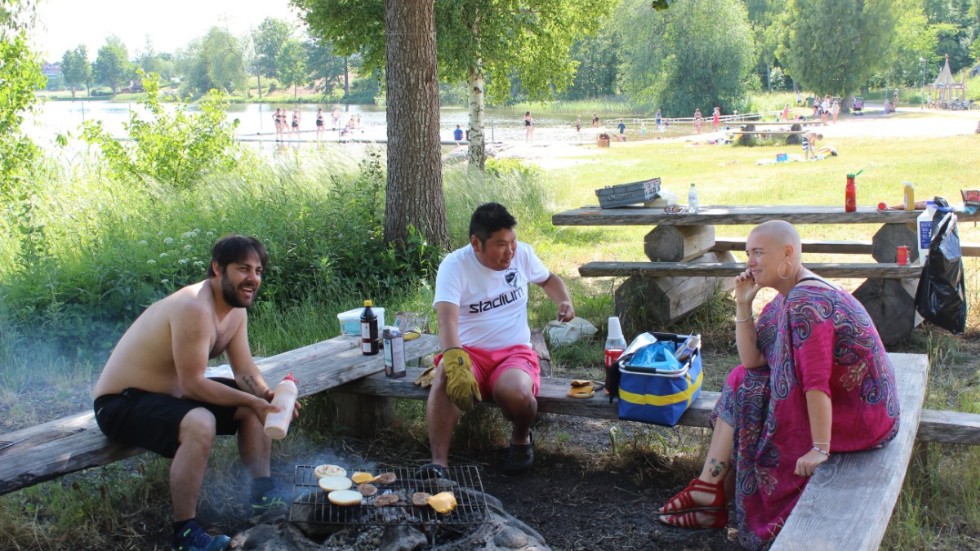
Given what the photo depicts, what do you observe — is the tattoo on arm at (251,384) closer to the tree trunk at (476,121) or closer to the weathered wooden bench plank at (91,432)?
the weathered wooden bench plank at (91,432)

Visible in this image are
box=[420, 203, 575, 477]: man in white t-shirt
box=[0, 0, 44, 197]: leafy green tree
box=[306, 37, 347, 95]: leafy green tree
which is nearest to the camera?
box=[420, 203, 575, 477]: man in white t-shirt

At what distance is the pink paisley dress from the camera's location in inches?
126

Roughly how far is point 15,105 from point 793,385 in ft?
31.2

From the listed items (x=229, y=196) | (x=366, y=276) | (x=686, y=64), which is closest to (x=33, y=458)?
(x=366, y=276)

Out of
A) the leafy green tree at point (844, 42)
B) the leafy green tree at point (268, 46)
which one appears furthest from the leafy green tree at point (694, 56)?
the leafy green tree at point (268, 46)

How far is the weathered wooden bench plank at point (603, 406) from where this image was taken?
3803 millimetres

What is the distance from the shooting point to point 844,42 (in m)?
49.2

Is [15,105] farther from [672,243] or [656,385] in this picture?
[656,385]

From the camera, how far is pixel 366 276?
7.87 meters

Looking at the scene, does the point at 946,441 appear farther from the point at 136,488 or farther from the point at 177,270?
the point at 177,270

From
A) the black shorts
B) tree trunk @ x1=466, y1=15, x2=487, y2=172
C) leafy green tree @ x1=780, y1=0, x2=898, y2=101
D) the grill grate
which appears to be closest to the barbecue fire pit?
the grill grate

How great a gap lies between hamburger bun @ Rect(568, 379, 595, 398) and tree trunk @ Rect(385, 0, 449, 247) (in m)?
3.98

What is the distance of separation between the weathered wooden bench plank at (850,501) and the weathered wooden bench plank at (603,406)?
24 centimetres

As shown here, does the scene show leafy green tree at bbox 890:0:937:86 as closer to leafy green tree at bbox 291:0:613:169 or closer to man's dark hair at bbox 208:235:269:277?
leafy green tree at bbox 291:0:613:169
